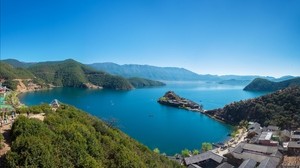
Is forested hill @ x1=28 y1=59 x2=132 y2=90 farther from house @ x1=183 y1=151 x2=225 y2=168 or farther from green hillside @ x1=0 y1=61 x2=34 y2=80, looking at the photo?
house @ x1=183 y1=151 x2=225 y2=168

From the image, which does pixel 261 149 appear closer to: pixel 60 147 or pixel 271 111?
pixel 271 111

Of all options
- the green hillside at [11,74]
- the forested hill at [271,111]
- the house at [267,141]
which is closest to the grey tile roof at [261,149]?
the house at [267,141]

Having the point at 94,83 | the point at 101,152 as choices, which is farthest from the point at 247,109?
the point at 94,83

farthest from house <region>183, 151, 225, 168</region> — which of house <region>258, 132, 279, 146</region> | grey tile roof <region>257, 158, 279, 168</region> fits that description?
house <region>258, 132, 279, 146</region>

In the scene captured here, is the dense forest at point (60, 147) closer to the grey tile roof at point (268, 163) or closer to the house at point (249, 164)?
the house at point (249, 164)

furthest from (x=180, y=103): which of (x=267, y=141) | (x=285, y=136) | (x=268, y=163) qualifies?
(x=268, y=163)

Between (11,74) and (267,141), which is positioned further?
(11,74)
